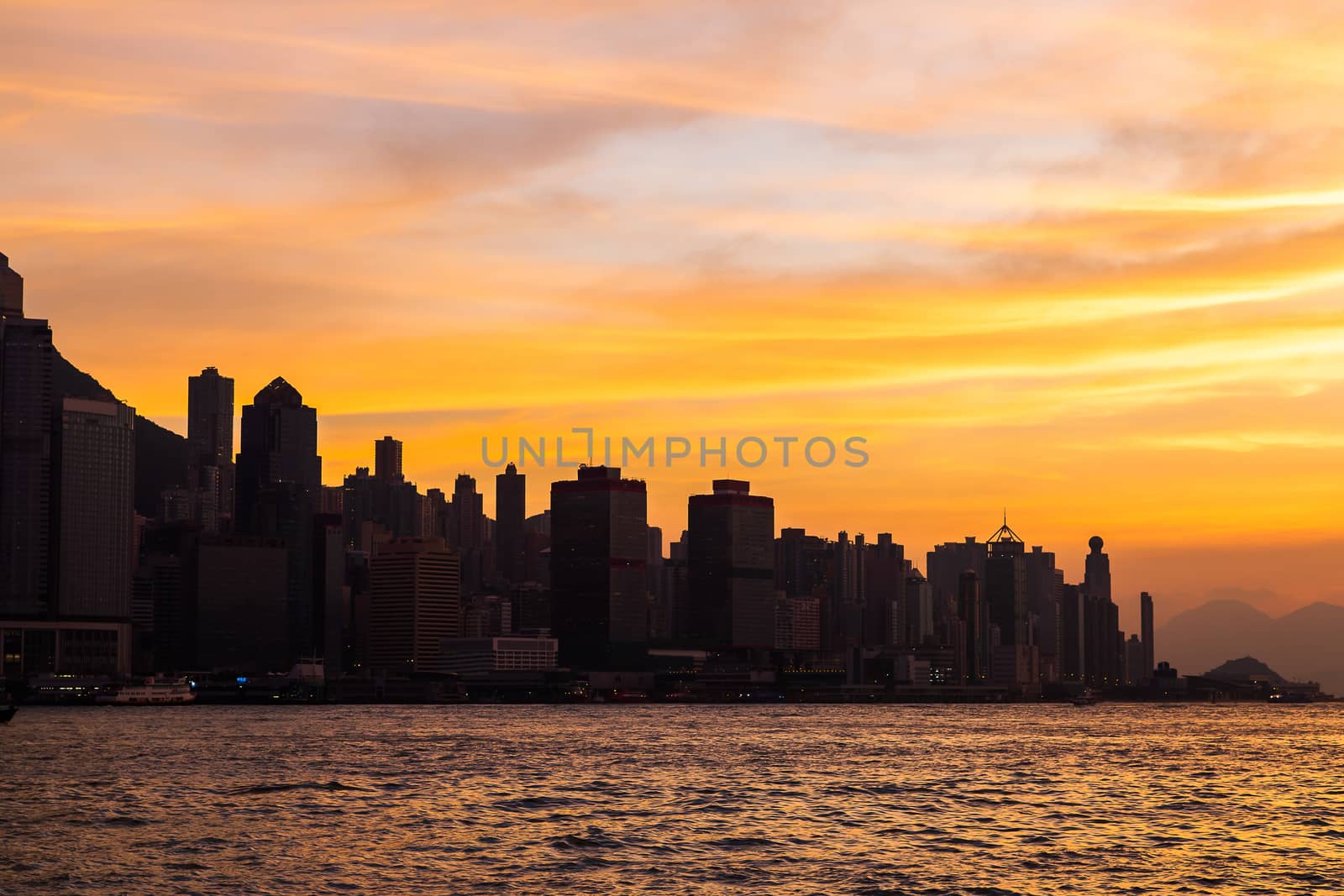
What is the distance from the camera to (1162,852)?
260ft

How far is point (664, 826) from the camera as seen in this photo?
90938mm

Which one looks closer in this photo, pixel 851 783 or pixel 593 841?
pixel 593 841

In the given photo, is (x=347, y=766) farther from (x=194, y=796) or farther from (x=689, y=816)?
(x=689, y=816)

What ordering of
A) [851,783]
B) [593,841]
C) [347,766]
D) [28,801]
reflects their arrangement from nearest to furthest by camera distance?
[593,841] → [28,801] → [851,783] → [347,766]

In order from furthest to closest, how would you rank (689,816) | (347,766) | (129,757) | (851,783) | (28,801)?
(129,757) < (347,766) < (851,783) < (28,801) < (689,816)

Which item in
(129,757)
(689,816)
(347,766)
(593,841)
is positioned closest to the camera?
(593,841)

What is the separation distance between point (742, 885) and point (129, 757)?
107735 millimetres

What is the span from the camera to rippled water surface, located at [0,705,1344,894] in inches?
2773

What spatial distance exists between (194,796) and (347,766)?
110ft

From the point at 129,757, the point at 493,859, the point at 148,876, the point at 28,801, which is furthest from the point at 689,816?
the point at 129,757

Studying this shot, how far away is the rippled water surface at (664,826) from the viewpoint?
7044cm

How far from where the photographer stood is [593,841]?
83562 mm

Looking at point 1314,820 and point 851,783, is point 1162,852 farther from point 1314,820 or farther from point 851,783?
point 851,783

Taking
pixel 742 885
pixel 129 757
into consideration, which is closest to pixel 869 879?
pixel 742 885
